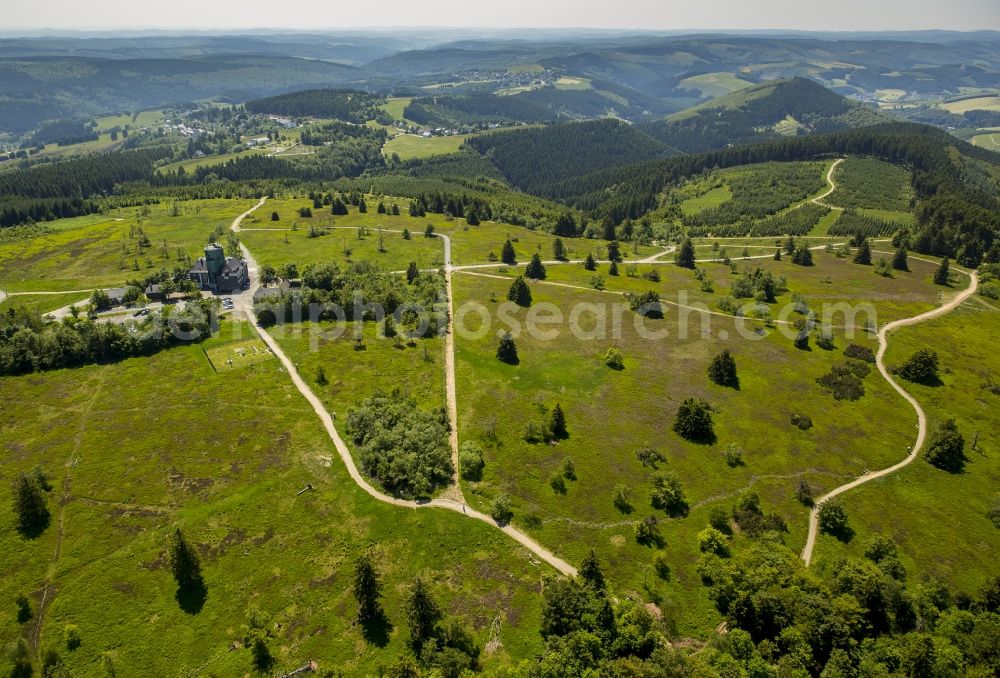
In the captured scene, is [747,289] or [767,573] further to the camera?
[747,289]

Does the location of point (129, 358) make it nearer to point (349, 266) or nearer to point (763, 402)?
point (349, 266)

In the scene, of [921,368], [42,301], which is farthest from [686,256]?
[42,301]

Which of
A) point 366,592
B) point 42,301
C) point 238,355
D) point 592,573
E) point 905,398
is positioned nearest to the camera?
point 366,592

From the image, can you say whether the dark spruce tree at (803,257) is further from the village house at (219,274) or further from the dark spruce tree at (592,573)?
the village house at (219,274)

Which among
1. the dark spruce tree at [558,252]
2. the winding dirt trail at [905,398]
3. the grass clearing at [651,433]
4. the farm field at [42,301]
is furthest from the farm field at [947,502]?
the farm field at [42,301]

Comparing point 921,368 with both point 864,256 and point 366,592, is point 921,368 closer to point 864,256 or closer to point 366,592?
point 864,256

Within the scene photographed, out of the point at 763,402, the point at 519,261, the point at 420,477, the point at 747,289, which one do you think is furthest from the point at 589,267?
the point at 420,477
